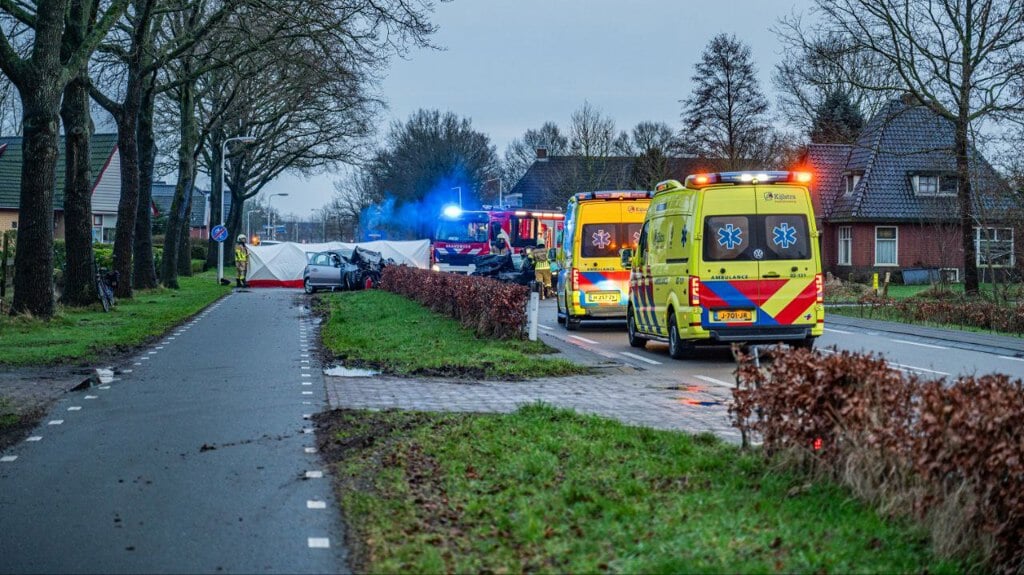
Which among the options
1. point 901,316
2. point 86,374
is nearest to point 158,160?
point 901,316

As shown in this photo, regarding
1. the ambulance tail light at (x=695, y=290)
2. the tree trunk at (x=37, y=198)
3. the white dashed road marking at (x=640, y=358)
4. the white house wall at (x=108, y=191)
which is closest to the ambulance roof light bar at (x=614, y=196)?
the white dashed road marking at (x=640, y=358)

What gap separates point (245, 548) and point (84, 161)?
22337 mm

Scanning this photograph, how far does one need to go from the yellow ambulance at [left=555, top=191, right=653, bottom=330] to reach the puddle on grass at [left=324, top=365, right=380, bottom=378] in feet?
28.8

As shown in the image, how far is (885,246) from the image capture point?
5394cm

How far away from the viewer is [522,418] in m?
10.5

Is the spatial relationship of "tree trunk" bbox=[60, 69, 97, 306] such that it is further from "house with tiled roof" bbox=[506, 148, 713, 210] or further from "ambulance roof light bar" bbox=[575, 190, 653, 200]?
"house with tiled roof" bbox=[506, 148, 713, 210]

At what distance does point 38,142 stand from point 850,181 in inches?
1663

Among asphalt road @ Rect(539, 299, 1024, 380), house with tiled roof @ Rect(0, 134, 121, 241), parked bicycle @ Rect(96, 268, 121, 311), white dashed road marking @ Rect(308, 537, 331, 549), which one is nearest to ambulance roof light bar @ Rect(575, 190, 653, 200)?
asphalt road @ Rect(539, 299, 1024, 380)

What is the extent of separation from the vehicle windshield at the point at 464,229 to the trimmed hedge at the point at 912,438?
41537 mm

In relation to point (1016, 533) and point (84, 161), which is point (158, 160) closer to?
point (84, 161)

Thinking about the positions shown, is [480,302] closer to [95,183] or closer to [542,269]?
[542,269]

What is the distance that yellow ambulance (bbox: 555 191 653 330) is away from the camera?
24062 mm

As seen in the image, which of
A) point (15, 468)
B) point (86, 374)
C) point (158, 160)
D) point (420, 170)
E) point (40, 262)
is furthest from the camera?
point (420, 170)

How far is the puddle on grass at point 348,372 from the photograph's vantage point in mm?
15195
